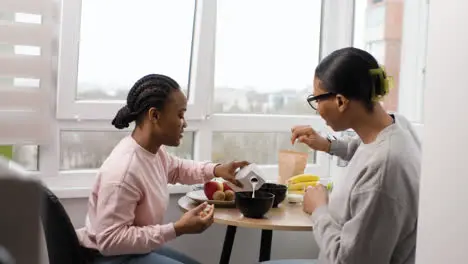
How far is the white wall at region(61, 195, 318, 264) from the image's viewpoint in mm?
2312

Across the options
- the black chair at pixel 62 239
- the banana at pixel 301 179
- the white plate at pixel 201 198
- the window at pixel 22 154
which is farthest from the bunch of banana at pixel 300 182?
the window at pixel 22 154

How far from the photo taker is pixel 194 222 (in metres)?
1.69

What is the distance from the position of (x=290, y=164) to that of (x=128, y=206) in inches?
41.8

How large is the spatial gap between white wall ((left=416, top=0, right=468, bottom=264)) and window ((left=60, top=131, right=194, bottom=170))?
5.84 feet

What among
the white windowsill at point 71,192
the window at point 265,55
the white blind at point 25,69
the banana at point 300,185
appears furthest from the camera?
the window at point 265,55

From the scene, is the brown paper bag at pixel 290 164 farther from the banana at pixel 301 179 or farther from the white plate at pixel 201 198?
the white plate at pixel 201 198

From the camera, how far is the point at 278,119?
2.86 meters

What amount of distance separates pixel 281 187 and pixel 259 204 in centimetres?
29

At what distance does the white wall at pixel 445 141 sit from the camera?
2.88 feet

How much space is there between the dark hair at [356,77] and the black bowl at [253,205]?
1.57 ft

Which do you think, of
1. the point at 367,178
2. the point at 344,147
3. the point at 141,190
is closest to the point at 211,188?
the point at 141,190

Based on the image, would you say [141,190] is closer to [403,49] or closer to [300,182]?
[300,182]

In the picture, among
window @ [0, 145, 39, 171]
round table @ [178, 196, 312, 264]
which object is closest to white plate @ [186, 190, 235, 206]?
round table @ [178, 196, 312, 264]

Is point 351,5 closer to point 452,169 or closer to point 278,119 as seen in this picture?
point 278,119
